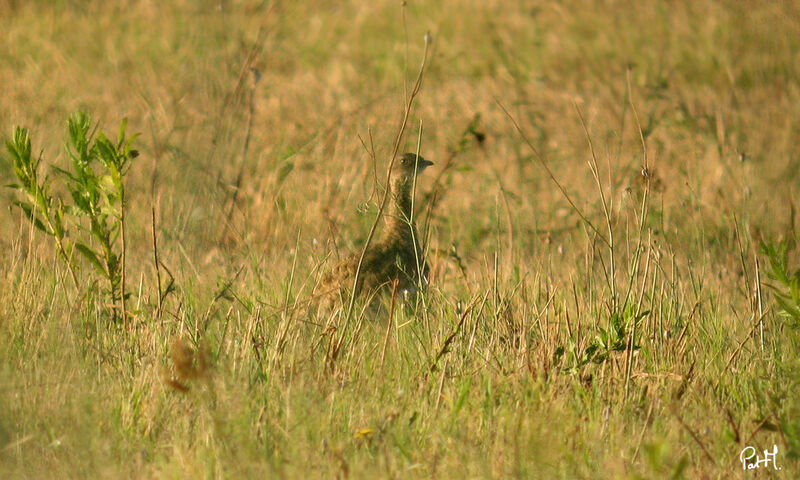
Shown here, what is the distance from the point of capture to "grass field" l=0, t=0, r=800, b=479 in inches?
127

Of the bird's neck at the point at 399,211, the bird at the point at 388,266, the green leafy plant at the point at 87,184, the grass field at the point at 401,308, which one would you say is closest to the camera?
the grass field at the point at 401,308

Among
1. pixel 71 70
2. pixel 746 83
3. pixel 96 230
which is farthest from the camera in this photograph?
pixel 746 83

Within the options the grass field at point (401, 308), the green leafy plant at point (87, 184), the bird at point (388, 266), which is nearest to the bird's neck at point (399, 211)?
the bird at point (388, 266)

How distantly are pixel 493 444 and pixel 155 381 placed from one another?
1189 mm

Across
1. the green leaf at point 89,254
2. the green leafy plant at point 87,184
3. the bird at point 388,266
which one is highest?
the green leafy plant at point 87,184

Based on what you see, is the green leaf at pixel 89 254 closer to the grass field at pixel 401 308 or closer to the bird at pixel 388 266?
the grass field at pixel 401 308

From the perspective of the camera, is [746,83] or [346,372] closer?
[346,372]

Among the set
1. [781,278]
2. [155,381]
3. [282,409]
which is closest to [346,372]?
[282,409]

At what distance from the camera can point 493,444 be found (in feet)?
10.9

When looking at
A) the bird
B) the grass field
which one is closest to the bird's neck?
the bird

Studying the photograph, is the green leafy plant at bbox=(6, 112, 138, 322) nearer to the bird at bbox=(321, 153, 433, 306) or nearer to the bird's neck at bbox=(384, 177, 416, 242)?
the bird at bbox=(321, 153, 433, 306)

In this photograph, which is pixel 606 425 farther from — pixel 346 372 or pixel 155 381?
pixel 155 381

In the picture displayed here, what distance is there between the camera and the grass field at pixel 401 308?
323 centimetres

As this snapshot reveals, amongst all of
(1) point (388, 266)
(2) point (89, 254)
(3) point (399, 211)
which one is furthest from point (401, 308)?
(2) point (89, 254)
